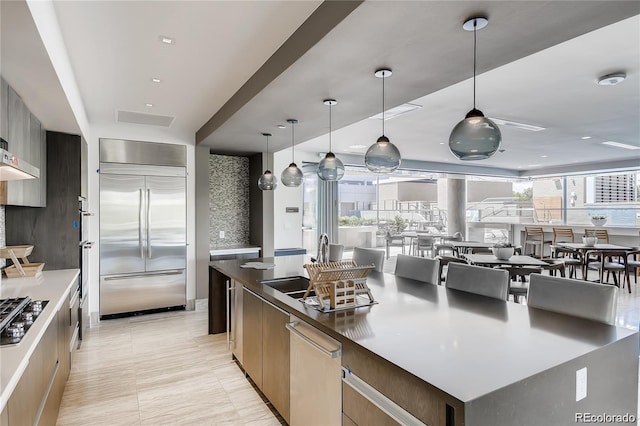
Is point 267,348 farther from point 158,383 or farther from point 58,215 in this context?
point 58,215

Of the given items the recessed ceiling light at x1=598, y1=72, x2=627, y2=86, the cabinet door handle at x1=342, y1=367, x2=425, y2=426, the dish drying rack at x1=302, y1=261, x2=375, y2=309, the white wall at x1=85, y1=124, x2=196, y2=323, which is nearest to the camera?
the cabinet door handle at x1=342, y1=367, x2=425, y2=426

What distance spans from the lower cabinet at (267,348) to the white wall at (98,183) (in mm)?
2724

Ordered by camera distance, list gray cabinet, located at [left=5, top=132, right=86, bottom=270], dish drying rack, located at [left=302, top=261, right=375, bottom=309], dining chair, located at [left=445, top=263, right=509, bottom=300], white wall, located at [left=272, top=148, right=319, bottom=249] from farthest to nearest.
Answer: white wall, located at [left=272, top=148, right=319, bottom=249], gray cabinet, located at [left=5, top=132, right=86, bottom=270], dining chair, located at [left=445, top=263, right=509, bottom=300], dish drying rack, located at [left=302, top=261, right=375, bottom=309]

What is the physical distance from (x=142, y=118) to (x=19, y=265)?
2.33 m

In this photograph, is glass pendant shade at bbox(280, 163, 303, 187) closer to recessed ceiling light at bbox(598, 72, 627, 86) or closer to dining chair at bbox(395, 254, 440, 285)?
dining chair at bbox(395, 254, 440, 285)

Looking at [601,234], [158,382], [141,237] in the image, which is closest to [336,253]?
[158,382]

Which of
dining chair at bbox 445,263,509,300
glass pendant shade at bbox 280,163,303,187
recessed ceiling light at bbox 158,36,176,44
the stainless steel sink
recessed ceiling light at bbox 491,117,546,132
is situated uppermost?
recessed ceiling light at bbox 491,117,546,132

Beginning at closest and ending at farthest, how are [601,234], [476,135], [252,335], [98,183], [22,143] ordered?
[476,135] < [22,143] < [252,335] < [98,183] < [601,234]

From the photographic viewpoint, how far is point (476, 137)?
1.95m

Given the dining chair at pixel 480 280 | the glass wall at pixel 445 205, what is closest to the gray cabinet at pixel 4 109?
the dining chair at pixel 480 280

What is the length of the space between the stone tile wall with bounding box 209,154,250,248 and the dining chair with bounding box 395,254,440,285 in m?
3.63

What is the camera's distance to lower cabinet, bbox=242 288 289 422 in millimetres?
2350

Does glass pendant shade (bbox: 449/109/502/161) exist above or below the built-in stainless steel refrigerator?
above

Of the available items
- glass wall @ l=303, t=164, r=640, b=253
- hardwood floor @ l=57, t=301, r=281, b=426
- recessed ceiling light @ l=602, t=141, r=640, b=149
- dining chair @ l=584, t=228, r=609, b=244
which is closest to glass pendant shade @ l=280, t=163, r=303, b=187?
hardwood floor @ l=57, t=301, r=281, b=426
